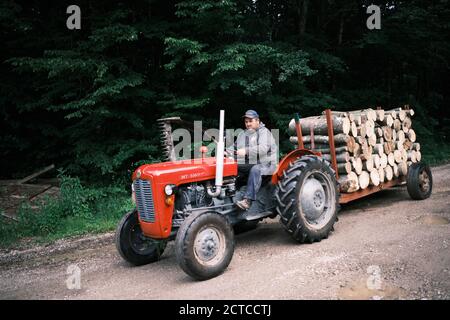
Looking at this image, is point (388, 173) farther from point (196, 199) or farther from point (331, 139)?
point (196, 199)

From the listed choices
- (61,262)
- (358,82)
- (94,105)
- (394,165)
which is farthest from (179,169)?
(358,82)

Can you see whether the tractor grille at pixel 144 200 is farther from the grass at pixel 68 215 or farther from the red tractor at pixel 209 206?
the grass at pixel 68 215

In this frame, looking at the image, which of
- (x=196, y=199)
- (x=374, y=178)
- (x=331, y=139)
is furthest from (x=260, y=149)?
(x=374, y=178)

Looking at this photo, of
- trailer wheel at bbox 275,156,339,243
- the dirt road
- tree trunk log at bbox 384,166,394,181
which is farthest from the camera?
tree trunk log at bbox 384,166,394,181

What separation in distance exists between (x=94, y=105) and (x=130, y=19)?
8.83 ft

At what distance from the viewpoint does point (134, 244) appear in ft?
15.8

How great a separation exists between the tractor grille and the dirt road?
68 centimetres

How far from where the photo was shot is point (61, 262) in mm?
5137

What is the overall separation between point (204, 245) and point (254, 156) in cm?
149

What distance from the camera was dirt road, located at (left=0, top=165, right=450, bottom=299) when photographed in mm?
3648

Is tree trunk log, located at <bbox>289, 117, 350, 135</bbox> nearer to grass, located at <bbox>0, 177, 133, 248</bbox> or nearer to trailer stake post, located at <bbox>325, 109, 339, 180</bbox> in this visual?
trailer stake post, located at <bbox>325, 109, 339, 180</bbox>

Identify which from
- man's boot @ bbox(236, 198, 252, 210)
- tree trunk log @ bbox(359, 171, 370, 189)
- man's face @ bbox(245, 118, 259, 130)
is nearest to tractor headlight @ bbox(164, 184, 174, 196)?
man's boot @ bbox(236, 198, 252, 210)

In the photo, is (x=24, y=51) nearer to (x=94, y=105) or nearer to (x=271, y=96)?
(x=94, y=105)

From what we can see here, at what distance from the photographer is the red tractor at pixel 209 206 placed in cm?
410
